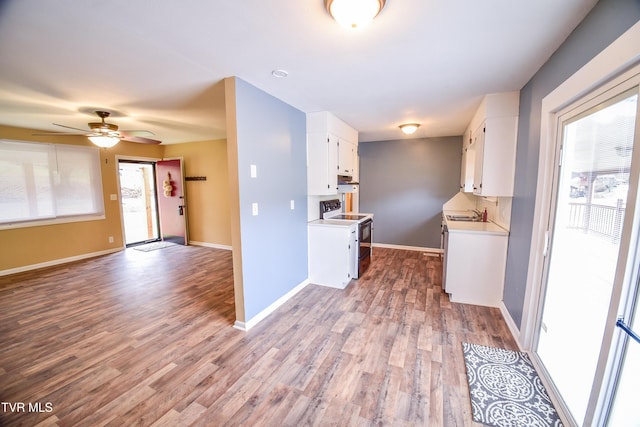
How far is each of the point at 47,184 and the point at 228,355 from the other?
16.7 ft

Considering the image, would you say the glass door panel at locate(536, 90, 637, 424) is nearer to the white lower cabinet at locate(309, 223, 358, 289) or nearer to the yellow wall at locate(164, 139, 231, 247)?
the white lower cabinet at locate(309, 223, 358, 289)

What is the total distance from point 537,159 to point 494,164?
694 mm

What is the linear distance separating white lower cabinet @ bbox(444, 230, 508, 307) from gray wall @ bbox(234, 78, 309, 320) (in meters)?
1.98

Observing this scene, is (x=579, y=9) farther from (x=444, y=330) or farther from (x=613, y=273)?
(x=444, y=330)

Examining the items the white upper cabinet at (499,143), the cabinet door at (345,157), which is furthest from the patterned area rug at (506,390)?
the cabinet door at (345,157)

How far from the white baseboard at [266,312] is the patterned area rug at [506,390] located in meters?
1.97

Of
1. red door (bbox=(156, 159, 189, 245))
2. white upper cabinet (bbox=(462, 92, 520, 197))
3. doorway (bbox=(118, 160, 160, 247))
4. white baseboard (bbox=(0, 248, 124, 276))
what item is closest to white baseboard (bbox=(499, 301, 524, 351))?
white upper cabinet (bbox=(462, 92, 520, 197))

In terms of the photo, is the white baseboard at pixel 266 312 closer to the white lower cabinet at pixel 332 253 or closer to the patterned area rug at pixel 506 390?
the white lower cabinet at pixel 332 253

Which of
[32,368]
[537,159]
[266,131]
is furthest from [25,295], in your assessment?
[537,159]

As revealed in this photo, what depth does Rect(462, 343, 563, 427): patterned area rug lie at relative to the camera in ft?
4.96

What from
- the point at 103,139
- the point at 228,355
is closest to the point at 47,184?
the point at 103,139

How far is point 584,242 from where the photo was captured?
1.54 meters

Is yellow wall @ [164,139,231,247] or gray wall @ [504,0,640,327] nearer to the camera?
gray wall @ [504,0,640,327]

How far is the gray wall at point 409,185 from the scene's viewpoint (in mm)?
5125
